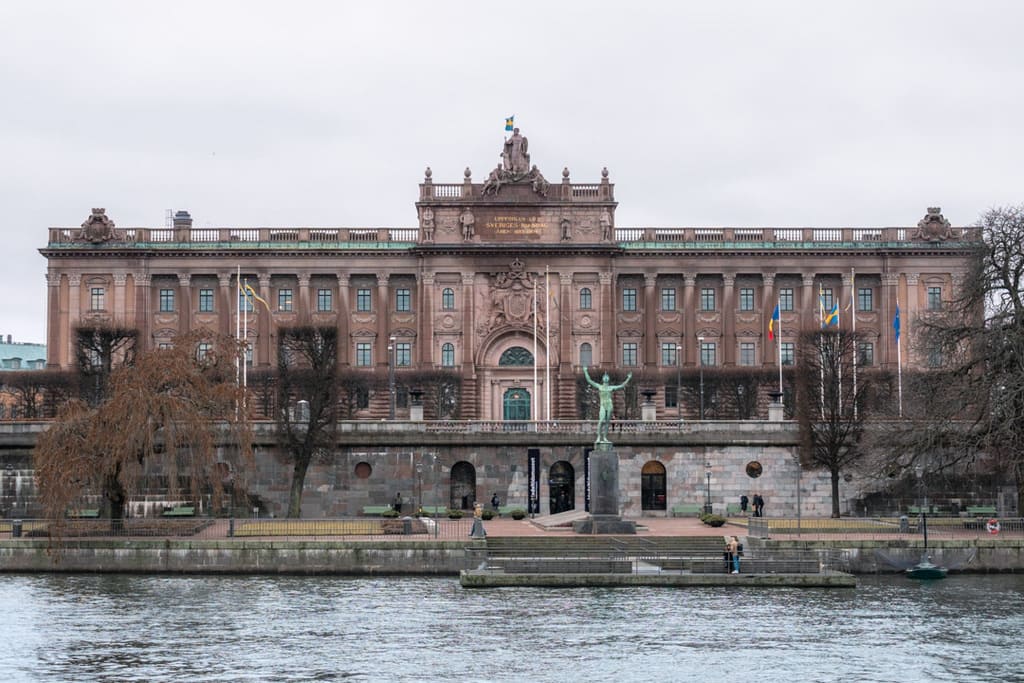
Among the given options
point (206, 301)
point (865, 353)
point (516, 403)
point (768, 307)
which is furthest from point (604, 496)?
point (206, 301)

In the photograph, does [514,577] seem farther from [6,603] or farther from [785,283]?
[785,283]

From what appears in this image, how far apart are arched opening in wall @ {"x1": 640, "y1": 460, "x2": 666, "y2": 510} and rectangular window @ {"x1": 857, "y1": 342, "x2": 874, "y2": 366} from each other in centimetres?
1471

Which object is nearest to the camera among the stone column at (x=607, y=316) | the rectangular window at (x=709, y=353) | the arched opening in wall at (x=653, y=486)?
the arched opening in wall at (x=653, y=486)

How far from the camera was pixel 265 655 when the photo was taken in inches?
1555

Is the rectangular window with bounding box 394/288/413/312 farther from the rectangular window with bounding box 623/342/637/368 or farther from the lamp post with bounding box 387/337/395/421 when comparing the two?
the rectangular window with bounding box 623/342/637/368

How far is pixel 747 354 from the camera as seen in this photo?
114m

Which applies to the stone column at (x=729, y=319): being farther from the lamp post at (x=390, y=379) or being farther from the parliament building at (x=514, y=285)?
the lamp post at (x=390, y=379)

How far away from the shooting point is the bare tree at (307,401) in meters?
71.0

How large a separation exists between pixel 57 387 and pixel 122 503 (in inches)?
1540

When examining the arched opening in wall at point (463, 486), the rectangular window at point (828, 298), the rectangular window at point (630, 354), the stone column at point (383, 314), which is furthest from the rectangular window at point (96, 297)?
the rectangular window at point (828, 298)

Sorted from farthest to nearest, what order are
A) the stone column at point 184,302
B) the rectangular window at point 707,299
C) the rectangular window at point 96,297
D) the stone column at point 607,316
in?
the rectangular window at point 707,299 < the stone column at point 184,302 < the rectangular window at point 96,297 < the stone column at point 607,316

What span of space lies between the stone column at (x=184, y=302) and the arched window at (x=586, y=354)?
29.4 metres

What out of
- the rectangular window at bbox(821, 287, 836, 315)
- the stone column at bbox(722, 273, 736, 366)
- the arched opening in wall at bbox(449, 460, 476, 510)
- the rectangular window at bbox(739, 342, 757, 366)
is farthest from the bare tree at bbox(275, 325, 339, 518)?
the rectangular window at bbox(821, 287, 836, 315)

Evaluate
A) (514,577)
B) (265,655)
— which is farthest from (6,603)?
(514,577)
